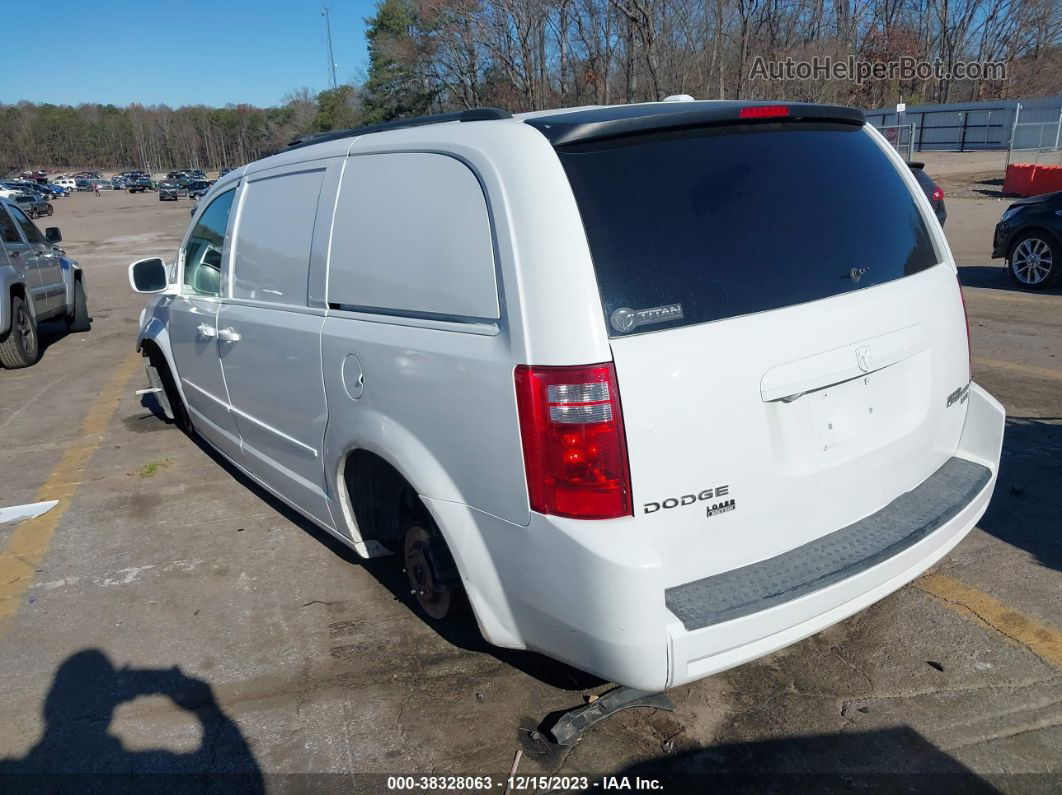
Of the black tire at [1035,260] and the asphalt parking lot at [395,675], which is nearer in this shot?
the asphalt parking lot at [395,675]

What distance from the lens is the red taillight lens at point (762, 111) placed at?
8.81 feet

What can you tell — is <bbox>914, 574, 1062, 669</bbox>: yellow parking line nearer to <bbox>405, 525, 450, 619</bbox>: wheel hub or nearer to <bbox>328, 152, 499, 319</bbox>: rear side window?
<bbox>405, 525, 450, 619</bbox>: wheel hub

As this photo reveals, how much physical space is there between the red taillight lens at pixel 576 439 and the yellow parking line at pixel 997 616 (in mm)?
1887

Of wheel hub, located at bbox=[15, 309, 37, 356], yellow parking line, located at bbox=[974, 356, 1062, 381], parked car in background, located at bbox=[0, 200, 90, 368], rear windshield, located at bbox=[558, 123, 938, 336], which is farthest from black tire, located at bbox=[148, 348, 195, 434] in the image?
yellow parking line, located at bbox=[974, 356, 1062, 381]

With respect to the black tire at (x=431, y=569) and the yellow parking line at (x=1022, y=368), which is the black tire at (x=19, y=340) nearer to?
the black tire at (x=431, y=569)

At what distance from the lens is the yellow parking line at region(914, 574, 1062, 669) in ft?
10.0

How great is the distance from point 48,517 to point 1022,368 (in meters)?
7.11

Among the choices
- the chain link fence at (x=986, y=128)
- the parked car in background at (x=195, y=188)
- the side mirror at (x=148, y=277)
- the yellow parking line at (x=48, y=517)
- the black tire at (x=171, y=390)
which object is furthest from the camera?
the parked car in background at (x=195, y=188)

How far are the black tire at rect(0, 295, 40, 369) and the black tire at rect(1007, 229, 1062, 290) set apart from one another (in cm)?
1165

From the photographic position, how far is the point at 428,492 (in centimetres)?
274

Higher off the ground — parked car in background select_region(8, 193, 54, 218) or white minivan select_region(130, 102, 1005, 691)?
white minivan select_region(130, 102, 1005, 691)

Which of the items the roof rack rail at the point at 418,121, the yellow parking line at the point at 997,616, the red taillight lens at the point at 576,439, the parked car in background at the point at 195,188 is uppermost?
the roof rack rail at the point at 418,121

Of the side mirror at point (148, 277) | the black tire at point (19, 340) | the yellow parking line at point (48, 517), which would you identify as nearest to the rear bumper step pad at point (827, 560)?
the yellow parking line at point (48, 517)

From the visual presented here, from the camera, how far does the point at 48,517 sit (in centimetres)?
498
